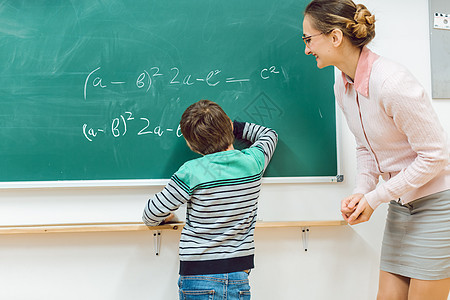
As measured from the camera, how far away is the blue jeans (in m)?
1.30

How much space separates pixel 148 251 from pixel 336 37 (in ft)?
4.13

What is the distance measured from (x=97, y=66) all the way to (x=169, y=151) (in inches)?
20.6

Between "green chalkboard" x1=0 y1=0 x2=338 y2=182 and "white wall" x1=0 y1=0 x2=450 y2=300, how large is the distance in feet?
0.44

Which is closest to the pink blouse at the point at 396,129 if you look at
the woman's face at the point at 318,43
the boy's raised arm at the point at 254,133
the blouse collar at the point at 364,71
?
the blouse collar at the point at 364,71

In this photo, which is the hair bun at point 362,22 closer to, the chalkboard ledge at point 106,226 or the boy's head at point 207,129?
the boy's head at point 207,129

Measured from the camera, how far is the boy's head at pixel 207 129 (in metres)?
1.35

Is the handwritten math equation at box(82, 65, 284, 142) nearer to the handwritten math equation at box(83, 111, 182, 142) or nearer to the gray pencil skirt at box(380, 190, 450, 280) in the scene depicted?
the handwritten math equation at box(83, 111, 182, 142)

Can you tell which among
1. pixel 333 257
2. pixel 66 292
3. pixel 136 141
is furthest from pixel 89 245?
pixel 333 257

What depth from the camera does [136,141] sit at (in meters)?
1.67

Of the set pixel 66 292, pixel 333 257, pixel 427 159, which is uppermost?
pixel 427 159

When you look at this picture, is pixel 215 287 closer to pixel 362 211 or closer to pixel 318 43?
pixel 362 211

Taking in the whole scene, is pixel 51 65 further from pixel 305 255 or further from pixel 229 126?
pixel 305 255

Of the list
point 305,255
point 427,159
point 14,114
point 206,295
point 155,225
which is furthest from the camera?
point 305,255

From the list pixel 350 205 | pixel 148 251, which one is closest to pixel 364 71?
pixel 350 205
